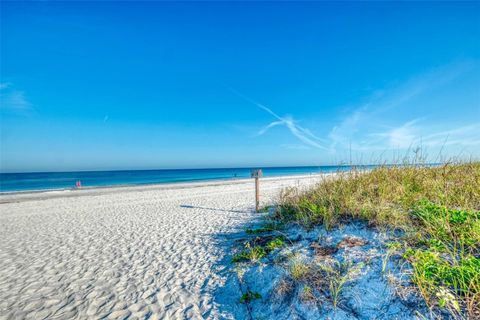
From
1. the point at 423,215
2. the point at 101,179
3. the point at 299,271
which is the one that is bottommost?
the point at 101,179

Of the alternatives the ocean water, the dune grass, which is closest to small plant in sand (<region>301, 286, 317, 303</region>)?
the dune grass

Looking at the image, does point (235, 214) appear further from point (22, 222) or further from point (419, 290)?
point (22, 222)

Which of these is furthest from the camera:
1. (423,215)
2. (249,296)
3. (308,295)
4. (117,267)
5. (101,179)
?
(101,179)

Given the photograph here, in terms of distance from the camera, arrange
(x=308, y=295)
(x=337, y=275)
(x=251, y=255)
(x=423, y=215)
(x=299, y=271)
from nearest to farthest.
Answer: (x=308, y=295)
(x=337, y=275)
(x=299, y=271)
(x=423, y=215)
(x=251, y=255)

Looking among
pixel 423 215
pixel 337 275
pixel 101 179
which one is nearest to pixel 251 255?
pixel 337 275

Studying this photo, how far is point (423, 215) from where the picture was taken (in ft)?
12.1

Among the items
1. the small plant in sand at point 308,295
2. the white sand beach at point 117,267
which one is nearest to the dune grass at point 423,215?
the small plant in sand at point 308,295

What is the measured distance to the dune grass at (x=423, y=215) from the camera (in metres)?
2.29

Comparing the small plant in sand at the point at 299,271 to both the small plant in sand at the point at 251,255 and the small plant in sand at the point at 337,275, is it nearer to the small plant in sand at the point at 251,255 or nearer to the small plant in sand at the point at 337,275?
the small plant in sand at the point at 337,275

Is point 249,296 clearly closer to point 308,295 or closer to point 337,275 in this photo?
point 308,295

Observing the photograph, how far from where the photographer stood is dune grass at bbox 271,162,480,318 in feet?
7.53

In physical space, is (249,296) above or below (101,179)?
above

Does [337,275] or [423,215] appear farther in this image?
[423,215]

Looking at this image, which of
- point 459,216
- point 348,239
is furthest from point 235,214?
point 459,216
